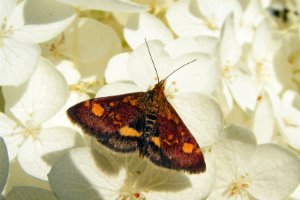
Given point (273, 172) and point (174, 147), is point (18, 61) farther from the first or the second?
point (273, 172)

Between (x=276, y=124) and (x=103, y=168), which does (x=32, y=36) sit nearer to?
(x=103, y=168)

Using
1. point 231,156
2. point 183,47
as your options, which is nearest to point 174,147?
point 231,156

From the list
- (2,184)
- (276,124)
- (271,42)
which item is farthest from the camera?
(271,42)

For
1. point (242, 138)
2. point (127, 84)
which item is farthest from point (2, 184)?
point (242, 138)

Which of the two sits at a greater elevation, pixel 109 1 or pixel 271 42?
pixel 109 1

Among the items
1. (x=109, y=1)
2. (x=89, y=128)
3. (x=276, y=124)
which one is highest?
(x=109, y=1)

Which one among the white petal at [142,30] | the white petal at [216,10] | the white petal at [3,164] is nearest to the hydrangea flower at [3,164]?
the white petal at [3,164]

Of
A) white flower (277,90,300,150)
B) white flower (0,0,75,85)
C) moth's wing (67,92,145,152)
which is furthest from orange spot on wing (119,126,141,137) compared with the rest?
white flower (277,90,300,150)
